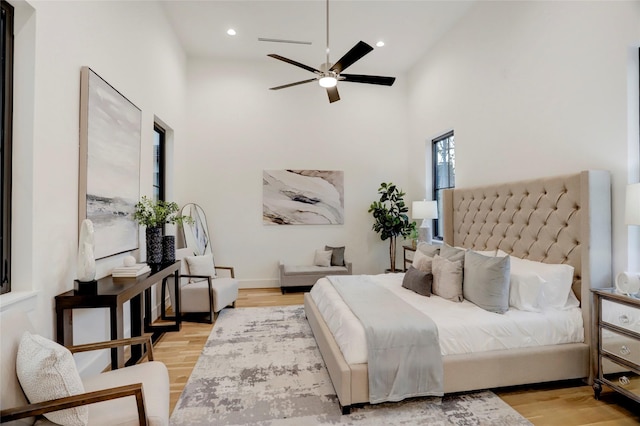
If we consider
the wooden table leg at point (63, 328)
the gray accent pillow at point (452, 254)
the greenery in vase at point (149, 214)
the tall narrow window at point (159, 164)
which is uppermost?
the tall narrow window at point (159, 164)

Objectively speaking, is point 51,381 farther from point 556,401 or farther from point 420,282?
point 556,401

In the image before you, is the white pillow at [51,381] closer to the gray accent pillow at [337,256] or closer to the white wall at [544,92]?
the white wall at [544,92]

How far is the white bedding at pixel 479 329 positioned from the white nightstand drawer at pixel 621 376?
253mm

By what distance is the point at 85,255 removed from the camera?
88.3 inches

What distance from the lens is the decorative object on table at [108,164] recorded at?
2480mm

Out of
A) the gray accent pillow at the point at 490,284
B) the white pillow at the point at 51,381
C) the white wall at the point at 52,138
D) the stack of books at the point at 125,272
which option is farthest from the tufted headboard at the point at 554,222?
the white wall at the point at 52,138

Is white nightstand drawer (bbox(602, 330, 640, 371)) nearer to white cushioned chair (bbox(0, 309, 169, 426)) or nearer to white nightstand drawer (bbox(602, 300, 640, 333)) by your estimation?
white nightstand drawer (bbox(602, 300, 640, 333))

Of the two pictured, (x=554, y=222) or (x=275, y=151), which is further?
(x=275, y=151)

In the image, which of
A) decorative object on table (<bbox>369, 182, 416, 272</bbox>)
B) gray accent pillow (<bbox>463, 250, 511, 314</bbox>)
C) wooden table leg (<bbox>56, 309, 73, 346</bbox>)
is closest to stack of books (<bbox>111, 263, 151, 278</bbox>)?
wooden table leg (<bbox>56, 309, 73, 346</bbox>)

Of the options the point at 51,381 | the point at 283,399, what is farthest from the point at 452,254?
the point at 51,381

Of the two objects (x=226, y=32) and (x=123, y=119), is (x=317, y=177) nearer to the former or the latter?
(x=226, y=32)

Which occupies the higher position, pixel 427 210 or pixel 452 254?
pixel 427 210

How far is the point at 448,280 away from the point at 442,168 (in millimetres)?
2735

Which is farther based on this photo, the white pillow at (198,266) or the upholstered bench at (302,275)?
the upholstered bench at (302,275)
